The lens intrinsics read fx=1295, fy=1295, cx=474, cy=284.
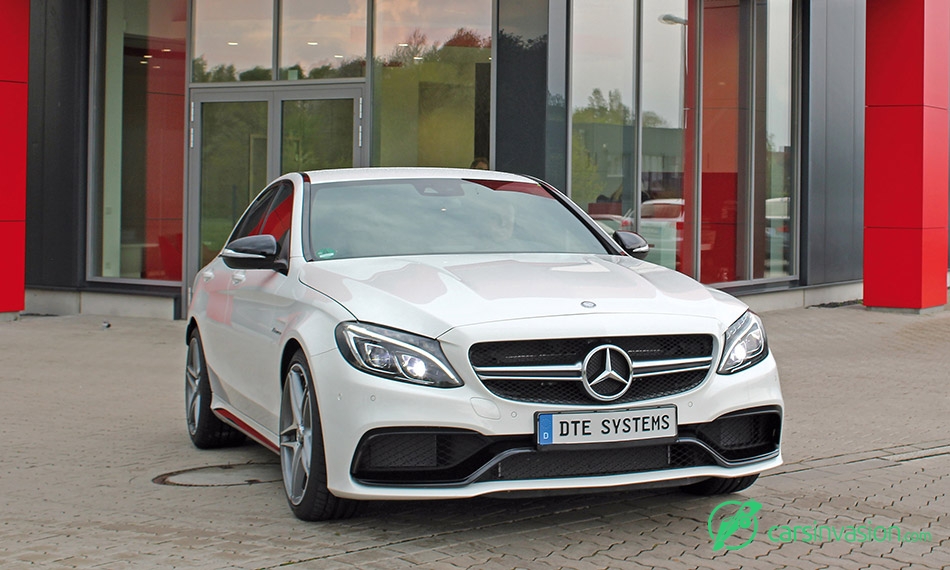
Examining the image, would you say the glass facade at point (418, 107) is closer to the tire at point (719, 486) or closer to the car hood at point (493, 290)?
the car hood at point (493, 290)

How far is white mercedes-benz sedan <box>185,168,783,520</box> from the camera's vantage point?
477 centimetres

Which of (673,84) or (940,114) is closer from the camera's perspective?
(673,84)

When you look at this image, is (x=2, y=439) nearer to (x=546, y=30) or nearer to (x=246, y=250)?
(x=246, y=250)

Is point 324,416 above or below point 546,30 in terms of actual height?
below

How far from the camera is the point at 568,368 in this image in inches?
191

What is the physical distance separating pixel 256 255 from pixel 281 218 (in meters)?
0.60

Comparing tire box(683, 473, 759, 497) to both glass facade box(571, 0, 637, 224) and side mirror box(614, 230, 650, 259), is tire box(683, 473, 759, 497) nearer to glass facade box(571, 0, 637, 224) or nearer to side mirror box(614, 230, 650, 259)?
side mirror box(614, 230, 650, 259)

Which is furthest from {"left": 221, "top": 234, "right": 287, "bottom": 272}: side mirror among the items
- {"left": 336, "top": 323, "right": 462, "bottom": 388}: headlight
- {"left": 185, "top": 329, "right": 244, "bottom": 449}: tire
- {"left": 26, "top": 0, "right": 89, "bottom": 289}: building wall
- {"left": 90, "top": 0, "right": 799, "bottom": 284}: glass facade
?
{"left": 26, "top": 0, "right": 89, "bottom": 289}: building wall

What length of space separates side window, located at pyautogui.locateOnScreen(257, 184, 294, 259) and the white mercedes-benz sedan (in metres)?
0.18

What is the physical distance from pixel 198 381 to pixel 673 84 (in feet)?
32.5

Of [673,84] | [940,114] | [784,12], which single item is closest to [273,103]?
[673,84]

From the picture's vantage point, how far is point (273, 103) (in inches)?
590

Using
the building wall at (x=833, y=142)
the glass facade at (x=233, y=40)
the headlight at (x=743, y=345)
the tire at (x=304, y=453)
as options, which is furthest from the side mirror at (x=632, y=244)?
the building wall at (x=833, y=142)
